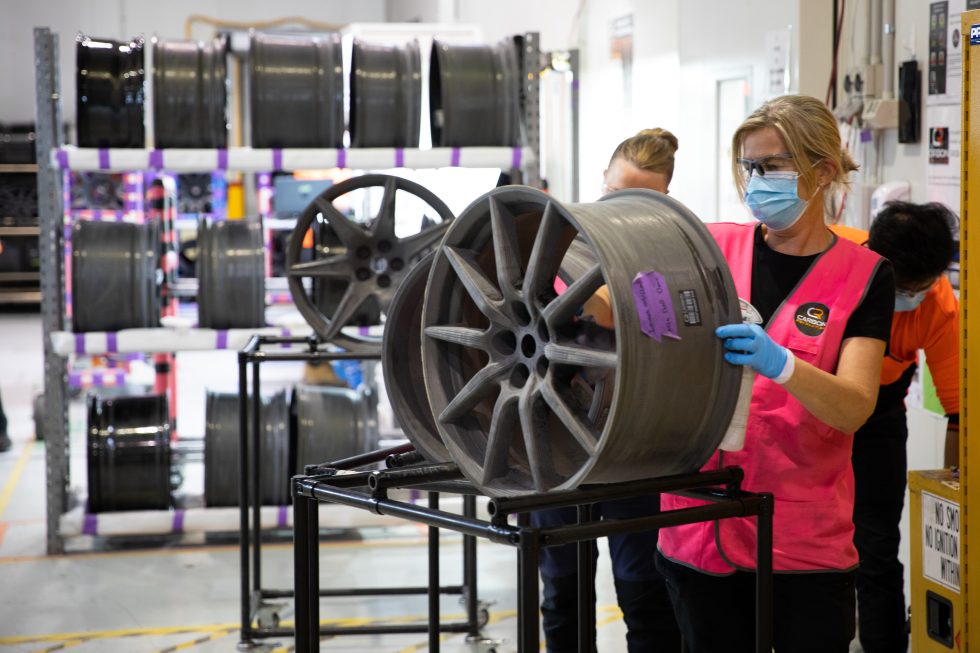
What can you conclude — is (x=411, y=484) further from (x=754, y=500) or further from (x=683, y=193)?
(x=683, y=193)

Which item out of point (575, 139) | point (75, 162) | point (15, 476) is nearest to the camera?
point (75, 162)

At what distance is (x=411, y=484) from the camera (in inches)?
83.7

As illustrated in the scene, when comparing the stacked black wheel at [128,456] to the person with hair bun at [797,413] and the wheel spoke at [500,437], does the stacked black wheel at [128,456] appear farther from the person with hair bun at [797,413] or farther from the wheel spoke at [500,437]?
the wheel spoke at [500,437]

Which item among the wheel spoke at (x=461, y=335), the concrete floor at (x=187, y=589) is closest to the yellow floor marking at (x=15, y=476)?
the concrete floor at (x=187, y=589)

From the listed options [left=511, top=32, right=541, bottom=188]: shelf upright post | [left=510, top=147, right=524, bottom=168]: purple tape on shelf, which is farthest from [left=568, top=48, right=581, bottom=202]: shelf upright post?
[left=510, top=147, right=524, bottom=168]: purple tape on shelf

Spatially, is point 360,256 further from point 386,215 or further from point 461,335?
point 461,335

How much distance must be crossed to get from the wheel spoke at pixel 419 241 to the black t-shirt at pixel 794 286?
2.10 m

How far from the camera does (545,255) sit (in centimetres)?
195

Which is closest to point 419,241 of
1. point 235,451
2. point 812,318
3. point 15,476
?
point 235,451

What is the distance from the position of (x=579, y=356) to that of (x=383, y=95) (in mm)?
3959

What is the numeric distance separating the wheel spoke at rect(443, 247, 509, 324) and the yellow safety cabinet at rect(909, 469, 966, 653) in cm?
180

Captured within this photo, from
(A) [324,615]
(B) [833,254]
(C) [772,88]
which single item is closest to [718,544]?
(B) [833,254]

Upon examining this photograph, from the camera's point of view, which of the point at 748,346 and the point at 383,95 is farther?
the point at 383,95

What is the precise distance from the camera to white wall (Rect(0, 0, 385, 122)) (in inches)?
669
